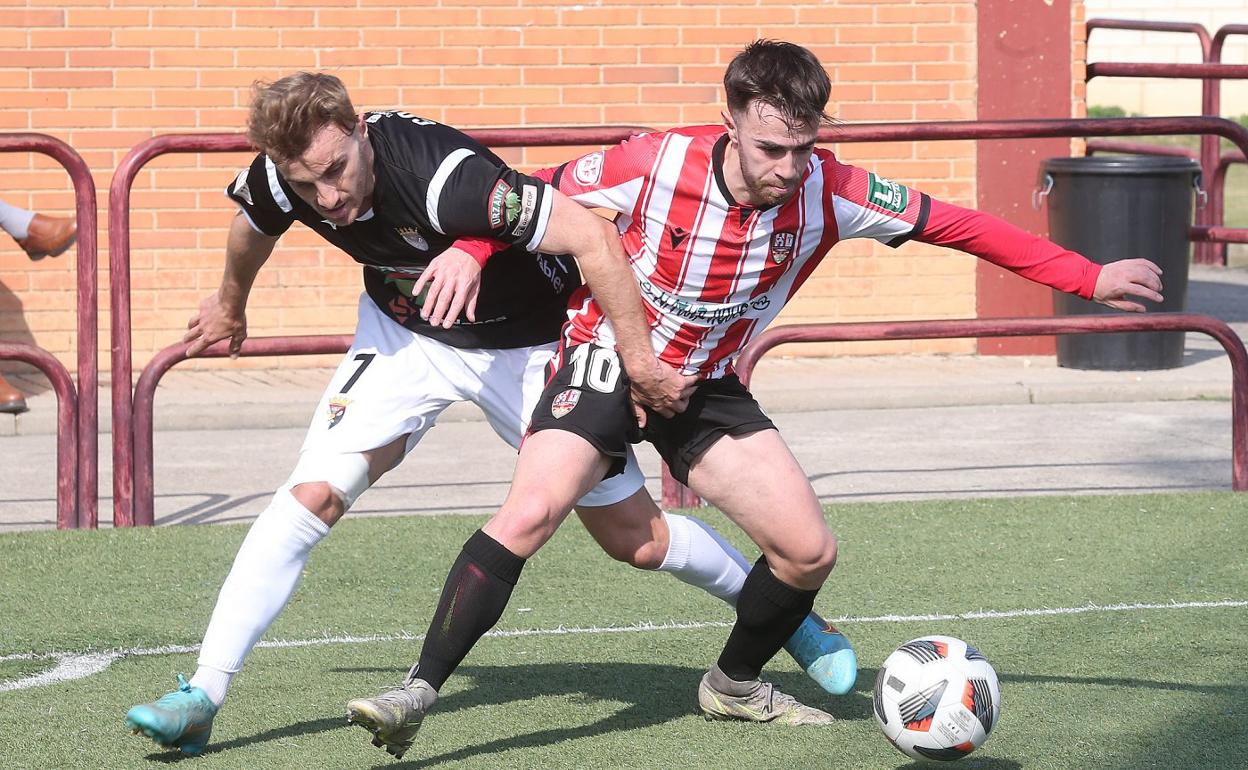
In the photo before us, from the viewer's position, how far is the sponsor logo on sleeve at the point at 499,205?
4.00 metres

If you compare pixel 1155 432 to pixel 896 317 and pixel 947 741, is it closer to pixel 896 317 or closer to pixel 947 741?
pixel 896 317

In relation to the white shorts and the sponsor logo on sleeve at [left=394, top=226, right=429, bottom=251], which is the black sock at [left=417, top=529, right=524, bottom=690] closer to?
the white shorts

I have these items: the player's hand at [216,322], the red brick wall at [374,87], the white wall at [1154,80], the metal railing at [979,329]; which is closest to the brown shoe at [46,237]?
the red brick wall at [374,87]

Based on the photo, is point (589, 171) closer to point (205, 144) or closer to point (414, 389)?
point (414, 389)

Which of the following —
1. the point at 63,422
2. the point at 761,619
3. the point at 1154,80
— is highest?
the point at 1154,80

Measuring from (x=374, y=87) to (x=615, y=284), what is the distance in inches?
257

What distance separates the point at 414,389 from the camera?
4.30 m

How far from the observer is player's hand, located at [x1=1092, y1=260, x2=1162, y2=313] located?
421 cm

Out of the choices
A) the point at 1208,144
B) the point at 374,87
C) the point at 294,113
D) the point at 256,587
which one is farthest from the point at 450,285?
the point at 1208,144

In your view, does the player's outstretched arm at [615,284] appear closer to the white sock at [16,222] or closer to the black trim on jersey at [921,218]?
the black trim on jersey at [921,218]

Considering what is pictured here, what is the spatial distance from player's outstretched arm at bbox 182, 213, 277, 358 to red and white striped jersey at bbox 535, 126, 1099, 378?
750mm

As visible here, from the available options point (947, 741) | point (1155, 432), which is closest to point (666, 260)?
point (947, 741)

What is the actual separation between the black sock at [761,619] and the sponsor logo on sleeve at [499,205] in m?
1.04

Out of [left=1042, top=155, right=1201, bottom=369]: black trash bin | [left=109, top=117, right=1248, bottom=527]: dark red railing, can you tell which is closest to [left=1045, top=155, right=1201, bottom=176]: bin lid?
[left=1042, top=155, right=1201, bottom=369]: black trash bin
